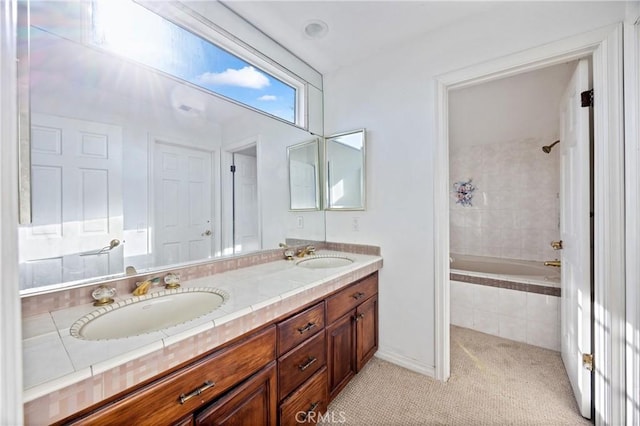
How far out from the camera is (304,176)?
2342 millimetres

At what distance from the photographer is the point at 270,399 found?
A: 1104 mm

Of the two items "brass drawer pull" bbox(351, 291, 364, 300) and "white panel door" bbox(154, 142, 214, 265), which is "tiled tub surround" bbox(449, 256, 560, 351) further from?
"white panel door" bbox(154, 142, 214, 265)

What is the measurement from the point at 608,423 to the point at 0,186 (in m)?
2.45

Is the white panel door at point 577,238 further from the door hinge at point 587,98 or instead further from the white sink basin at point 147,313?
the white sink basin at point 147,313

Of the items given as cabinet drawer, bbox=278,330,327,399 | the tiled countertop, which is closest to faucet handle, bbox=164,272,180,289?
the tiled countertop

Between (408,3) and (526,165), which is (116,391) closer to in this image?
(408,3)

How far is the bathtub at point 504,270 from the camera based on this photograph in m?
2.34

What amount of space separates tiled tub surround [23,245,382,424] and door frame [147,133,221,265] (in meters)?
0.27

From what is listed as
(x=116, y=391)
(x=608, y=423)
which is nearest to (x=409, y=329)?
(x=608, y=423)

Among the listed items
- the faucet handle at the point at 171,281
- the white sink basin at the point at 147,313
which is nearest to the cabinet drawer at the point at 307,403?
the white sink basin at the point at 147,313

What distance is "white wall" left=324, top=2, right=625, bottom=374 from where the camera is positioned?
1.68 meters

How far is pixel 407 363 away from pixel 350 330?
2.06ft

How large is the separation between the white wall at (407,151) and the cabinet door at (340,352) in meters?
0.46

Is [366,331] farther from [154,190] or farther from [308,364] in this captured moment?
[154,190]
